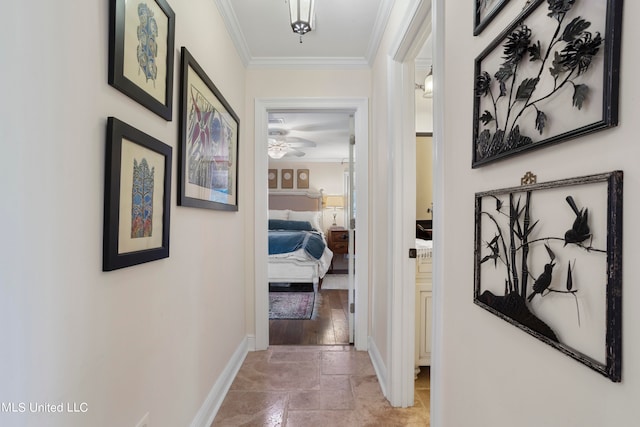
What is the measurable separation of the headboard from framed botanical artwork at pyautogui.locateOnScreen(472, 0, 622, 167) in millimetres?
6210

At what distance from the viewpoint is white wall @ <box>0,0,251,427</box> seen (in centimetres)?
64

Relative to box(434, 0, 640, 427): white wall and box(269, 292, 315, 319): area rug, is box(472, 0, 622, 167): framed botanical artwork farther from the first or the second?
box(269, 292, 315, 319): area rug

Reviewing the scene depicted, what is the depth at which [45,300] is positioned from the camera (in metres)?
0.71

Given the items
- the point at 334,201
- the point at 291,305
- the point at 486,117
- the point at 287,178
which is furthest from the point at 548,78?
the point at 287,178

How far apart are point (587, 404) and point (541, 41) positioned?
2.33 ft

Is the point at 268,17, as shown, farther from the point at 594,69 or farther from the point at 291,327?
the point at 291,327

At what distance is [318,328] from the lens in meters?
3.12

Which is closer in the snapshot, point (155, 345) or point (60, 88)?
point (60, 88)

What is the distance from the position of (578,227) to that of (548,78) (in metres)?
0.31

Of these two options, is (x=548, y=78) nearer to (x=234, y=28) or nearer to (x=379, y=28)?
(x=379, y=28)

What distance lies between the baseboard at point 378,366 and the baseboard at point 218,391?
1.00 meters

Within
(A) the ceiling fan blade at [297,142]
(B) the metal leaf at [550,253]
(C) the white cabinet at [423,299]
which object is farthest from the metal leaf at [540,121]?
(A) the ceiling fan blade at [297,142]

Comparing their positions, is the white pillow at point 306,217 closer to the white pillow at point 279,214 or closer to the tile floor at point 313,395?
the white pillow at point 279,214

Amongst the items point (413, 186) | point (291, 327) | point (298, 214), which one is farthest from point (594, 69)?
point (298, 214)
